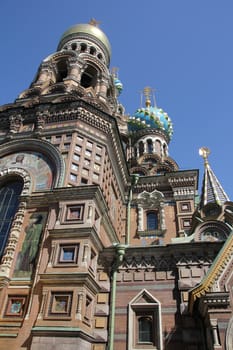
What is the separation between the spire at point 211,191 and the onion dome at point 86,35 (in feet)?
50.8

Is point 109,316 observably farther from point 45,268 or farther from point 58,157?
point 58,157

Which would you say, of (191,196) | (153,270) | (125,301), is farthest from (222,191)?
(125,301)

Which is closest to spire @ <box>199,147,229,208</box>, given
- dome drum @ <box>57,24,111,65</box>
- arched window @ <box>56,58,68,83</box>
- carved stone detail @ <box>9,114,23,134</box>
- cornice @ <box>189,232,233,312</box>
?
cornice @ <box>189,232,233,312</box>

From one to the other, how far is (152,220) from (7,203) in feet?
28.9

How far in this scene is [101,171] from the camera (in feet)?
50.6

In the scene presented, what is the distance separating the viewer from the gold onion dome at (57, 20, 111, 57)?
2658 cm

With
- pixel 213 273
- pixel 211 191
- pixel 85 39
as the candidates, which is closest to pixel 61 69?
pixel 85 39

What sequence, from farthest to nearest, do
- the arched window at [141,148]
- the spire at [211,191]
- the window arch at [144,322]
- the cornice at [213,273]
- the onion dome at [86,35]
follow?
the arched window at [141,148]
the onion dome at [86,35]
the spire at [211,191]
the window arch at [144,322]
the cornice at [213,273]

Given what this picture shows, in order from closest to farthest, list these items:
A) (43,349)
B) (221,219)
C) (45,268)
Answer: (43,349) → (45,268) → (221,219)

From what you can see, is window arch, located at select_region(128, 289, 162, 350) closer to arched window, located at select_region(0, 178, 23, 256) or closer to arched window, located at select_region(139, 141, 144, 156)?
arched window, located at select_region(0, 178, 23, 256)

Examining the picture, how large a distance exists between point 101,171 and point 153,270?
5467 mm

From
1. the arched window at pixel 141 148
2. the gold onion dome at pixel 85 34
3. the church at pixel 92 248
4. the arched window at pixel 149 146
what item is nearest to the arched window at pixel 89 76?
the gold onion dome at pixel 85 34

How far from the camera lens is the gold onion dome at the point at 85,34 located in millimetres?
26578

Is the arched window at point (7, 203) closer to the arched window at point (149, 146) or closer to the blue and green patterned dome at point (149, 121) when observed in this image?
the arched window at point (149, 146)
